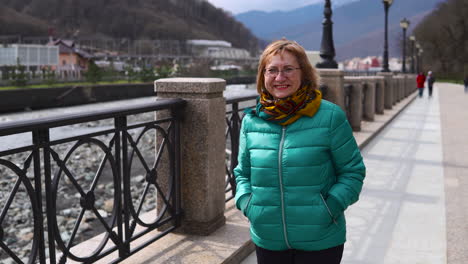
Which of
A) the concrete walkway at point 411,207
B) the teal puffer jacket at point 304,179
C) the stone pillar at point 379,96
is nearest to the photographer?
the teal puffer jacket at point 304,179

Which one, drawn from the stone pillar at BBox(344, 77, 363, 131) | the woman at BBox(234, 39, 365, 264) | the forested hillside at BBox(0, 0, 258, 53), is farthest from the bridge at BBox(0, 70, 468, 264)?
the forested hillside at BBox(0, 0, 258, 53)

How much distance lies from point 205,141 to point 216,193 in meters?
0.49

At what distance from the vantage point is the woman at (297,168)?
226cm

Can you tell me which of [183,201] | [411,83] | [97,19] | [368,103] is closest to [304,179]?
[183,201]

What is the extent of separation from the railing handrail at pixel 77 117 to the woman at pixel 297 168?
3.90 feet

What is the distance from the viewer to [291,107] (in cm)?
230

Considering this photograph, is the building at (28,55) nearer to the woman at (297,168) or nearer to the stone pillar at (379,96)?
the stone pillar at (379,96)

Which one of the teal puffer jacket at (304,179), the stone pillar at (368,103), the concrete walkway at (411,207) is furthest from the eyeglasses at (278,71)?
the stone pillar at (368,103)

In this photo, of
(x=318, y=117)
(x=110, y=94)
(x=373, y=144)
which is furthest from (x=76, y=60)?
(x=318, y=117)

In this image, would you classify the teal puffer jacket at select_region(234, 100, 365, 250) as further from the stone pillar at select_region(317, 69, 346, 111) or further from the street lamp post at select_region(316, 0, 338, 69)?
the street lamp post at select_region(316, 0, 338, 69)

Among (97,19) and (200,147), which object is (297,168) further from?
(97,19)

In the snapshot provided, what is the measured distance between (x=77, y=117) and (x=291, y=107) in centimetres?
150

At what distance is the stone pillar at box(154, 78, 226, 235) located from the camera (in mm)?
4180

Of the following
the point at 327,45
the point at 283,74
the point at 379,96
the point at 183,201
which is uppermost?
the point at 327,45
